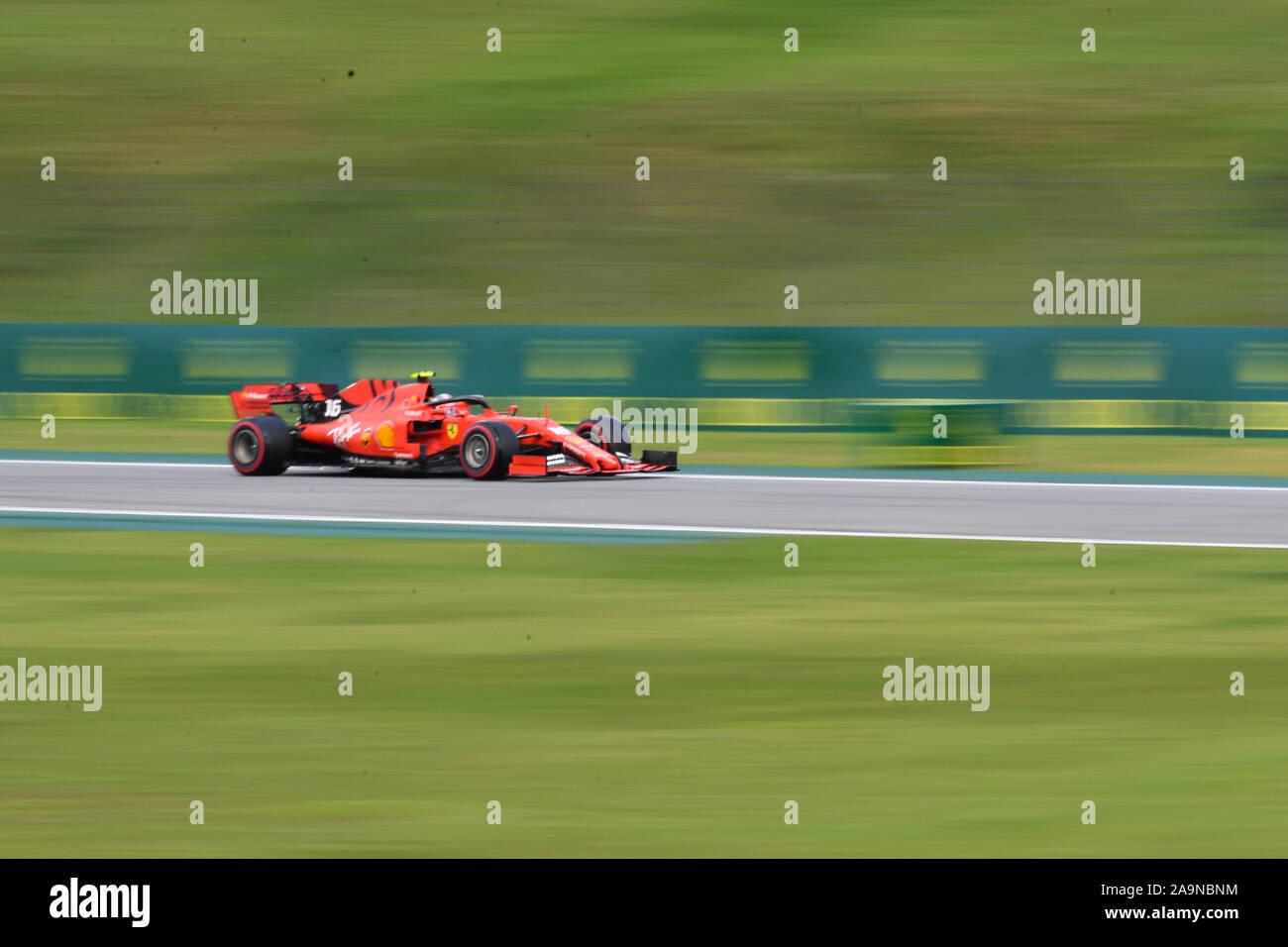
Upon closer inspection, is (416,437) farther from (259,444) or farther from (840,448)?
(840,448)

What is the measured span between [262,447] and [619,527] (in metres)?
5.54

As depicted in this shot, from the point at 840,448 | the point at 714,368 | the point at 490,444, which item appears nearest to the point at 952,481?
the point at 840,448

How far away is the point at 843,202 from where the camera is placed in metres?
30.6

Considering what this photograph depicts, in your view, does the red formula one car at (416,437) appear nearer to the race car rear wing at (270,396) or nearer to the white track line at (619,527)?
the race car rear wing at (270,396)

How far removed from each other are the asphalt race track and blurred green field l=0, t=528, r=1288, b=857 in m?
1.27

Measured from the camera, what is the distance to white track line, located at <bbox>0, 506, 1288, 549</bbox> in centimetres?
1310

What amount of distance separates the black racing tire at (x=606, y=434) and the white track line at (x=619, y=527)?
331 cm

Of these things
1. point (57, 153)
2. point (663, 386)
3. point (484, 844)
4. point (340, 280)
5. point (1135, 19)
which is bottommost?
point (484, 844)

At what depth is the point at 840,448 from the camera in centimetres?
2131

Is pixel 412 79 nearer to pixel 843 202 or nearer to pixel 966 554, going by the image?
pixel 843 202

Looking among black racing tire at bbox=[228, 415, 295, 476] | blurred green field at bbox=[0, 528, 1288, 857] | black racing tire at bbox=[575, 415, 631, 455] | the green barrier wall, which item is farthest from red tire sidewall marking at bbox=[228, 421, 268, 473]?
the green barrier wall

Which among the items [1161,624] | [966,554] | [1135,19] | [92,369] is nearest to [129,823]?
[1161,624]

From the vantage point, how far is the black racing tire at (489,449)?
17188mm

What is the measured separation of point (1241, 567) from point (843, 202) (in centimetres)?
1941
